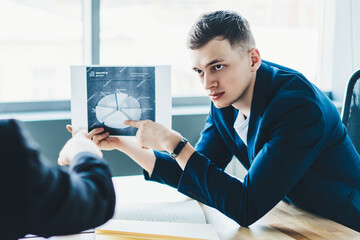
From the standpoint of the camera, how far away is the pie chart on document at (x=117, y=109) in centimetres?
129

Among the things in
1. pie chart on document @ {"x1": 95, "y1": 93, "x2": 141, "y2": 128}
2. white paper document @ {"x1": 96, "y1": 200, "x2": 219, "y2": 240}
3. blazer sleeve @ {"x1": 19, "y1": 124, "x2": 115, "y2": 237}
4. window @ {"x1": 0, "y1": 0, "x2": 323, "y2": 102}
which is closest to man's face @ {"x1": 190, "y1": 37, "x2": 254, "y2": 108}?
pie chart on document @ {"x1": 95, "y1": 93, "x2": 141, "y2": 128}

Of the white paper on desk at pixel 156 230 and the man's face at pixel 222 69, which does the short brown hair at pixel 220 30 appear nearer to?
the man's face at pixel 222 69

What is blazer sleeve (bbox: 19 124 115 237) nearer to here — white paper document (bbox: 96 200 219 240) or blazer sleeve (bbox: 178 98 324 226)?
white paper document (bbox: 96 200 219 240)

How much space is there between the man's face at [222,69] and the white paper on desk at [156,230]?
1.56 ft

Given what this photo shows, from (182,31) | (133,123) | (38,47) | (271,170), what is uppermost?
(182,31)

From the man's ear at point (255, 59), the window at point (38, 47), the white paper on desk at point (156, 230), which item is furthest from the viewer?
the window at point (38, 47)

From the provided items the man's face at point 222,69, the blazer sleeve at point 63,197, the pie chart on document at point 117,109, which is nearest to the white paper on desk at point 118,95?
the pie chart on document at point 117,109

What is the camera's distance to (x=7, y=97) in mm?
2312

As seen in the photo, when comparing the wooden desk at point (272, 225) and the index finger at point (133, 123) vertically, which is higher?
the index finger at point (133, 123)

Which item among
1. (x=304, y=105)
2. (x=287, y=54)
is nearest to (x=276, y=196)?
(x=304, y=105)

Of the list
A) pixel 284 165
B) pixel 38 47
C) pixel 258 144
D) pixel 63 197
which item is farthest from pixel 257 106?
pixel 38 47

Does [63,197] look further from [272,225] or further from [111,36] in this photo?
[111,36]

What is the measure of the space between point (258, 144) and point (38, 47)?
5.05 feet

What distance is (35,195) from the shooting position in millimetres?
602
